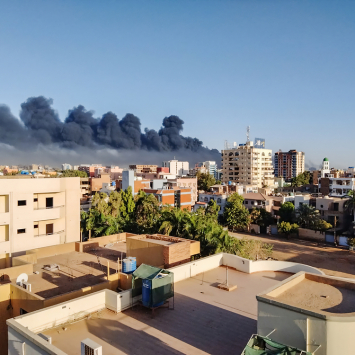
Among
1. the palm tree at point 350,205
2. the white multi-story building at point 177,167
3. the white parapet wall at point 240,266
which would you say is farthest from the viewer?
the white multi-story building at point 177,167

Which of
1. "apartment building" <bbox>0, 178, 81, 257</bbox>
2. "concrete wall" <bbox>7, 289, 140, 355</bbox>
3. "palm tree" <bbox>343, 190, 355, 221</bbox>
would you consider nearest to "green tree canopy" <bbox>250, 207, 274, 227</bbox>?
"palm tree" <bbox>343, 190, 355, 221</bbox>

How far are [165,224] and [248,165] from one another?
69.1 m

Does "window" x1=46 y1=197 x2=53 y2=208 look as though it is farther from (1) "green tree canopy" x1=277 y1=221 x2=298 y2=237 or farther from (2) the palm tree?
(2) the palm tree

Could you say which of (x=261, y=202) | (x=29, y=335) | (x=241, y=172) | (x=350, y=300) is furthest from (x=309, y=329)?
(x=241, y=172)

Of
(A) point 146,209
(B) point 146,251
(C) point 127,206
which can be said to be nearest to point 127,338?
(B) point 146,251

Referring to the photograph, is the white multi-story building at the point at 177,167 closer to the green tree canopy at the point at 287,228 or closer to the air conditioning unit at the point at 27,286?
the green tree canopy at the point at 287,228

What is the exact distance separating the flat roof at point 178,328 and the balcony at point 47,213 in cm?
1206

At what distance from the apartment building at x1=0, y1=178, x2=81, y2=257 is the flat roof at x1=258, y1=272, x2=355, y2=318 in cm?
1447

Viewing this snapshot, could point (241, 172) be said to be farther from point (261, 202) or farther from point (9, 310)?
point (9, 310)

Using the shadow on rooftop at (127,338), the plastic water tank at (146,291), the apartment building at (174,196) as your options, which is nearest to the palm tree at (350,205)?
the apartment building at (174,196)

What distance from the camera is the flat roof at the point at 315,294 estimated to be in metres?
5.88

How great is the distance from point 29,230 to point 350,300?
17.0 meters

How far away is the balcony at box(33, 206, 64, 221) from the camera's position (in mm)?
19016

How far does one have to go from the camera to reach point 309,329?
5.38 meters
